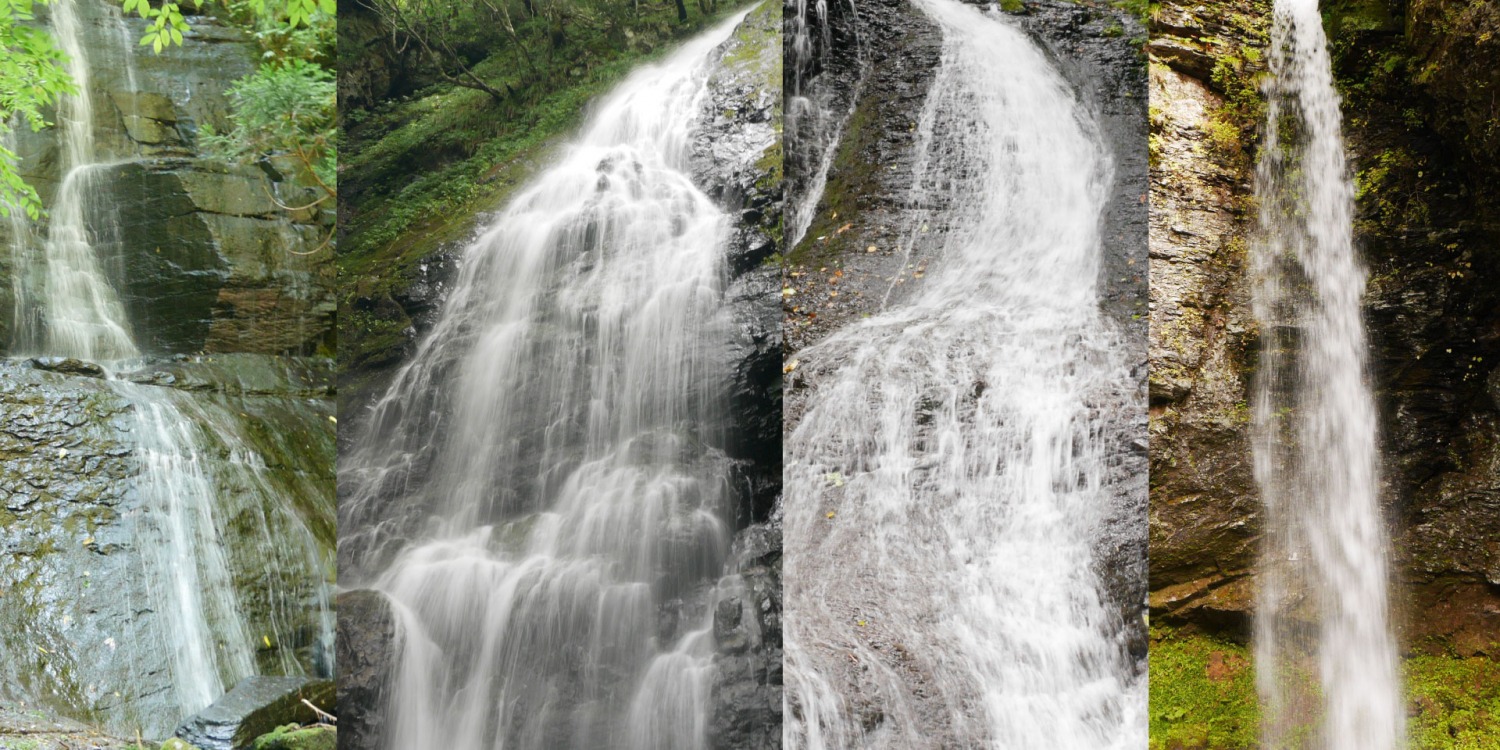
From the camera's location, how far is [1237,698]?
3.14 meters

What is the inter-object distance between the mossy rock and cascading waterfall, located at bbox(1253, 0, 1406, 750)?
433 centimetres

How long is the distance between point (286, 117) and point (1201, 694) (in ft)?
17.9

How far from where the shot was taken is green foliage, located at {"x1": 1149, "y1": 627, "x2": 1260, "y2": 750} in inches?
121

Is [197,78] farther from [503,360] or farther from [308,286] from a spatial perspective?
[503,360]

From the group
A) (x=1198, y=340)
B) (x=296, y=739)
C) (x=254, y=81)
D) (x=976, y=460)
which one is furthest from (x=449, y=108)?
(x=1198, y=340)

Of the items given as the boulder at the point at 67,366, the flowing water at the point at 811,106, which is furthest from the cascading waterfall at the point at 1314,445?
the boulder at the point at 67,366

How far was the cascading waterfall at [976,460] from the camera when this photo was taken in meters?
2.66

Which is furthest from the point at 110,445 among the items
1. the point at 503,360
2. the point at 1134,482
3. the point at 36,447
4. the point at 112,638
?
the point at 1134,482

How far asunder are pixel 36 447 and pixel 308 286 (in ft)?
4.69

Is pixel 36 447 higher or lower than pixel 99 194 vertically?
lower

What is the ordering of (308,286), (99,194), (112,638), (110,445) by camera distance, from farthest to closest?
(308,286) → (99,194) → (110,445) → (112,638)

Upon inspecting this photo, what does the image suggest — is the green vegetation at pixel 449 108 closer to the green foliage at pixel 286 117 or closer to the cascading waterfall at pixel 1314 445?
the green foliage at pixel 286 117

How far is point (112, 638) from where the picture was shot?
126 inches

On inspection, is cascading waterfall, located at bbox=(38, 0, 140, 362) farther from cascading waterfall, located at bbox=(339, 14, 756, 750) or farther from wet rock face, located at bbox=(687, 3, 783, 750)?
wet rock face, located at bbox=(687, 3, 783, 750)
